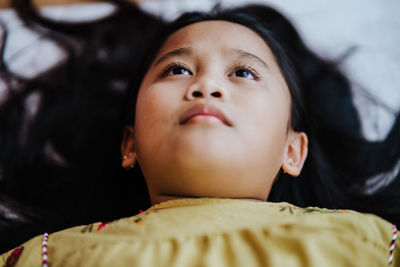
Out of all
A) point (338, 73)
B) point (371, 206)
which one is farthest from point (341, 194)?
point (338, 73)

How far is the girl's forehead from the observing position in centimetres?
83

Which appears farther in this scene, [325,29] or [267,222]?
[325,29]

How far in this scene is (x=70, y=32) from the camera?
124cm

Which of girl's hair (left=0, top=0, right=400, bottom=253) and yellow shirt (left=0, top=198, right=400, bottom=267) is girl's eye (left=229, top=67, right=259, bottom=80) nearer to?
girl's hair (left=0, top=0, right=400, bottom=253)

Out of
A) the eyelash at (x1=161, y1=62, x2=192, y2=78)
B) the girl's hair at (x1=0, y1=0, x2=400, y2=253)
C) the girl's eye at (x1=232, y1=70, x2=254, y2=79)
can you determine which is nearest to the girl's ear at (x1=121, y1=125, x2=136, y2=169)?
the girl's hair at (x1=0, y1=0, x2=400, y2=253)

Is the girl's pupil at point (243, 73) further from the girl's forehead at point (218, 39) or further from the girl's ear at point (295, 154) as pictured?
the girl's ear at point (295, 154)

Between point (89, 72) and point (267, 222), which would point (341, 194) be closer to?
point (267, 222)

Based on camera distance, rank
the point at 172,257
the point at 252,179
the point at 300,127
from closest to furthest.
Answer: the point at 172,257, the point at 252,179, the point at 300,127

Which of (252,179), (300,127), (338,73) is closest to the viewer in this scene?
(252,179)

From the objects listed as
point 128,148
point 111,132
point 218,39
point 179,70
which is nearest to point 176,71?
point 179,70

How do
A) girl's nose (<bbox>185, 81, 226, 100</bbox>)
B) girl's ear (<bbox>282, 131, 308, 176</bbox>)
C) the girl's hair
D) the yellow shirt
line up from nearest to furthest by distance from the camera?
1. the yellow shirt
2. girl's nose (<bbox>185, 81, 226, 100</bbox>)
3. girl's ear (<bbox>282, 131, 308, 176</bbox>)
4. the girl's hair

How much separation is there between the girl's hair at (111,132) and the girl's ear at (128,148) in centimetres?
5

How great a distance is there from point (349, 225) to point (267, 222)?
0.45ft

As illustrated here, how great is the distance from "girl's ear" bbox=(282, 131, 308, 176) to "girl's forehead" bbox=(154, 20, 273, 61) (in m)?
0.19
